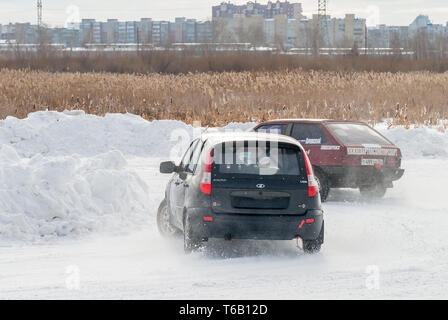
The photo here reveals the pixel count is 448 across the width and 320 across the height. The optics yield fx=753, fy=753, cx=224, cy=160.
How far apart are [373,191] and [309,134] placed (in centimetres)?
169

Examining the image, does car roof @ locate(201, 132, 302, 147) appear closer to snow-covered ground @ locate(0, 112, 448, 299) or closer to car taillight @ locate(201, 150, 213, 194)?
car taillight @ locate(201, 150, 213, 194)

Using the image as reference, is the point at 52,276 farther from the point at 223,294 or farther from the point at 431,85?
the point at 431,85

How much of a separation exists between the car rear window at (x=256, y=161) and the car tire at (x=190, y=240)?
0.73 meters

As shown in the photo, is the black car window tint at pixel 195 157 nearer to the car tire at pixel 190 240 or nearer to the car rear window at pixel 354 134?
the car tire at pixel 190 240

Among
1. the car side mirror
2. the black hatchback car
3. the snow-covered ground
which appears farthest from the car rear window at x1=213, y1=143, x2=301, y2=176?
the car side mirror

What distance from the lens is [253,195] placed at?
328 inches

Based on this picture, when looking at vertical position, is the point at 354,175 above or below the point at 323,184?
above

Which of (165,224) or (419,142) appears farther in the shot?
(419,142)

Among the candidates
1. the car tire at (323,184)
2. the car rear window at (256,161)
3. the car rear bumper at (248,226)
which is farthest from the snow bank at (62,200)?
the car tire at (323,184)

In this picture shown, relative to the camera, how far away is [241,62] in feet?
166

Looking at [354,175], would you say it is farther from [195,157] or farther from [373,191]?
[195,157]

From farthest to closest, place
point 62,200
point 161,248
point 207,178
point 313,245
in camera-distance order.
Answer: point 62,200 → point 161,248 → point 313,245 → point 207,178

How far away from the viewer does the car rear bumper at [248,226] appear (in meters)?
8.27

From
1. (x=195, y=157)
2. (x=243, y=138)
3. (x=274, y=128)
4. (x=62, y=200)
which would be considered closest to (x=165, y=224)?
(x=195, y=157)
